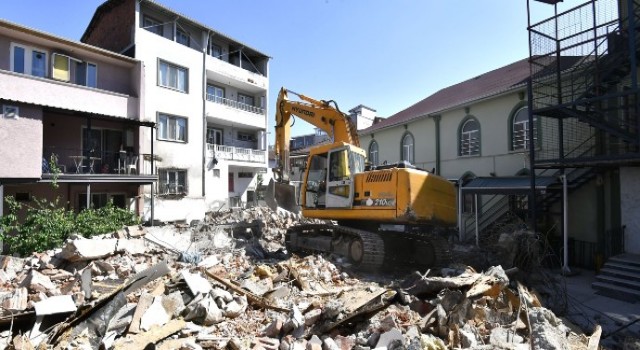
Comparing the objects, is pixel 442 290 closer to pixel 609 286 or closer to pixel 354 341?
pixel 354 341

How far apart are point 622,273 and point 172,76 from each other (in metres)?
21.1

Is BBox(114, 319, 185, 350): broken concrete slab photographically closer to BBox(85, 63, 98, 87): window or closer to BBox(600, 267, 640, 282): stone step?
BBox(600, 267, 640, 282): stone step

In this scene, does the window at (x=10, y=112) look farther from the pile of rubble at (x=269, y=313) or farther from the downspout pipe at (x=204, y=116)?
the downspout pipe at (x=204, y=116)

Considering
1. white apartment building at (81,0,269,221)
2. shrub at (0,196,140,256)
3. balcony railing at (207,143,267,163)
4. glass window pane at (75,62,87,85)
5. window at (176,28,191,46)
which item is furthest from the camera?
balcony railing at (207,143,267,163)

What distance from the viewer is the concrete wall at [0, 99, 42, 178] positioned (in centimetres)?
1248

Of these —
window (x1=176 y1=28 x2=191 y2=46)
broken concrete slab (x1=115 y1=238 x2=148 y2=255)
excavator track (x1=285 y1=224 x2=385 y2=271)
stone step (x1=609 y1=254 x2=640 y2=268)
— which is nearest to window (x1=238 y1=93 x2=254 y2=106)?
window (x1=176 y1=28 x2=191 y2=46)

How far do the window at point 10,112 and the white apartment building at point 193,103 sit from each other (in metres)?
4.97

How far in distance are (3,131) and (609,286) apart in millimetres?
18480

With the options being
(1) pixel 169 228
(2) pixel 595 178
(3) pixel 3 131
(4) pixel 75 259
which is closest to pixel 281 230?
(1) pixel 169 228

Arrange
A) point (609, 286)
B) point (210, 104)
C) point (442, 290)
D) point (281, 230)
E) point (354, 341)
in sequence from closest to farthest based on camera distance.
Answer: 1. point (354, 341)
2. point (442, 290)
3. point (609, 286)
4. point (281, 230)
5. point (210, 104)

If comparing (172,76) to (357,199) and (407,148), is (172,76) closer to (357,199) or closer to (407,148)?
(407,148)

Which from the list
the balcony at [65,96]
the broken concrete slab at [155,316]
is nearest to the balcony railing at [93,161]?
the balcony at [65,96]

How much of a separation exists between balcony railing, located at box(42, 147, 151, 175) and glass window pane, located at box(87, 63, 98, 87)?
306 cm

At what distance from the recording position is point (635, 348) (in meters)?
5.83
